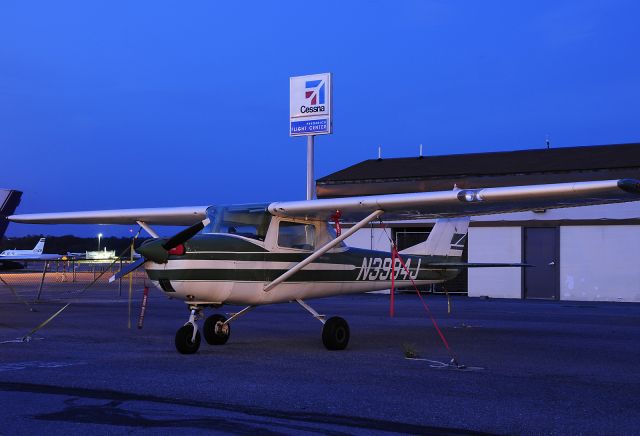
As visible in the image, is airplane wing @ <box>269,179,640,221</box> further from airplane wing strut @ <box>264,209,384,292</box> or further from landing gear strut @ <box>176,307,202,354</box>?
landing gear strut @ <box>176,307,202,354</box>

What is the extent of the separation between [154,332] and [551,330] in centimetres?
823

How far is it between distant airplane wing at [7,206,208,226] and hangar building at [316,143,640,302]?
15486mm

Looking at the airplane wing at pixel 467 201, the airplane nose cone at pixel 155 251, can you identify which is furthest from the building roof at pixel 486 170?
the airplane nose cone at pixel 155 251

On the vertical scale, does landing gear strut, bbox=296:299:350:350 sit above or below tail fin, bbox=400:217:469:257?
below

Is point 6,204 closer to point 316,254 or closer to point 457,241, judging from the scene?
point 316,254

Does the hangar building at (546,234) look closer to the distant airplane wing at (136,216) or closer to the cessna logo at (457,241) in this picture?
the cessna logo at (457,241)

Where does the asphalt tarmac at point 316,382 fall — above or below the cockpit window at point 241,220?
below

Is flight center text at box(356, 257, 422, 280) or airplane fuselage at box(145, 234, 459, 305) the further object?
flight center text at box(356, 257, 422, 280)

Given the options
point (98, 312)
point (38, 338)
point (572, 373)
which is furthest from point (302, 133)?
point (572, 373)

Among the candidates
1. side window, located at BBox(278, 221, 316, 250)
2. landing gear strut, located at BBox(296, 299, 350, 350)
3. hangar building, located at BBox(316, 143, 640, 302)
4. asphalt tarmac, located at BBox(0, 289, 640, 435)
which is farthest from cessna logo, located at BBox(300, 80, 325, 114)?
landing gear strut, located at BBox(296, 299, 350, 350)

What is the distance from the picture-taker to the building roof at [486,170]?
29.5 meters

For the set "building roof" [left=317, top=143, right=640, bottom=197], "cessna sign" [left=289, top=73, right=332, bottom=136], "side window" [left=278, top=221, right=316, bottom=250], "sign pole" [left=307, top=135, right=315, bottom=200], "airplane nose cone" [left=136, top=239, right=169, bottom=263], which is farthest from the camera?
"building roof" [left=317, top=143, right=640, bottom=197]

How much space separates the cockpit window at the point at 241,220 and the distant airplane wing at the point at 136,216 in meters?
1.59

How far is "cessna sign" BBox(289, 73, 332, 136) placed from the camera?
1004 inches
